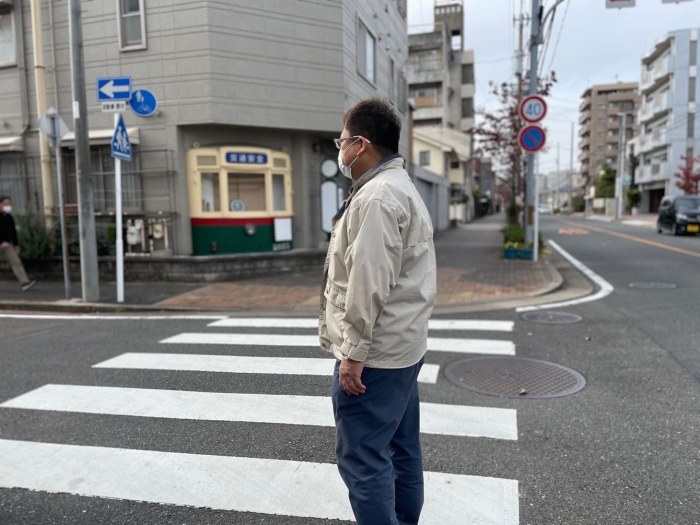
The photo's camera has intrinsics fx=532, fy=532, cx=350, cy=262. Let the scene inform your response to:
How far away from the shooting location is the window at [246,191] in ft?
38.6

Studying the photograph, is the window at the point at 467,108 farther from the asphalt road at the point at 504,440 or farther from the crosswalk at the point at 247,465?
the crosswalk at the point at 247,465

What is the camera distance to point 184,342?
6.06 meters

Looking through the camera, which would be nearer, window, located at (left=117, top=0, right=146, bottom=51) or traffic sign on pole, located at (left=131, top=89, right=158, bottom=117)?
traffic sign on pole, located at (left=131, top=89, right=158, bottom=117)

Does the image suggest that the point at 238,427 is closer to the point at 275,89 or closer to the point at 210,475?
the point at 210,475

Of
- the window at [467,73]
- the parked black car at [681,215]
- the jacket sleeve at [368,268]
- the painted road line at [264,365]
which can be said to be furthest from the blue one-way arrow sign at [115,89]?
the window at [467,73]

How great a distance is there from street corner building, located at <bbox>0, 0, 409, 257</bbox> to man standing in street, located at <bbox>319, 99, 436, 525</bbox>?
374 inches

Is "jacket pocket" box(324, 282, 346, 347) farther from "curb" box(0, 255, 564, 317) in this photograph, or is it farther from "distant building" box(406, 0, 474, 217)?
"distant building" box(406, 0, 474, 217)

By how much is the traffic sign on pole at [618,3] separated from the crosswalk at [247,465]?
29.4ft

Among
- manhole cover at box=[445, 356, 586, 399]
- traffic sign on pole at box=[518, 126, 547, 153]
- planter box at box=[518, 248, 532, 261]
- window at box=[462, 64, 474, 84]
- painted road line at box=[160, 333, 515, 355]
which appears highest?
window at box=[462, 64, 474, 84]

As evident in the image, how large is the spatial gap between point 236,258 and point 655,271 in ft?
29.9

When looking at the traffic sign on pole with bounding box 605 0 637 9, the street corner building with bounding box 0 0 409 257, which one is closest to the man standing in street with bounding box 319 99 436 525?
the street corner building with bounding box 0 0 409 257

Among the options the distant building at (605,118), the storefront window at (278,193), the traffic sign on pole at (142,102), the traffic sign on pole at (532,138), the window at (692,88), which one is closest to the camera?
the traffic sign on pole at (142,102)

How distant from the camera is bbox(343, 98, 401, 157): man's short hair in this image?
2.19 meters

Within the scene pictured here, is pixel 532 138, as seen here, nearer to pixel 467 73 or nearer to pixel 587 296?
pixel 587 296
